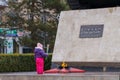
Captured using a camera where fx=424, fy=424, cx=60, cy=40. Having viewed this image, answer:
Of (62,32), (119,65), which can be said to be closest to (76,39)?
(62,32)

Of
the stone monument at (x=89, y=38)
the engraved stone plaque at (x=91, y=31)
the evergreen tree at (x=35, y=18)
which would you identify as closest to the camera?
the stone monument at (x=89, y=38)

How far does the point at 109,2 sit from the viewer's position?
713 inches

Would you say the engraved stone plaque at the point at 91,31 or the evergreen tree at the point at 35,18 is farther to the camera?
the evergreen tree at the point at 35,18

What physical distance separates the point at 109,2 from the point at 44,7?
653 inches

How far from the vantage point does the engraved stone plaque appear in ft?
52.4

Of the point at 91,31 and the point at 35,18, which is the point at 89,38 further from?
the point at 35,18

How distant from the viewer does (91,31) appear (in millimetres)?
16109

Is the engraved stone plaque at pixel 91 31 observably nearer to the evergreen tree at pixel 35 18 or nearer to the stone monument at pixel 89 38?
the stone monument at pixel 89 38

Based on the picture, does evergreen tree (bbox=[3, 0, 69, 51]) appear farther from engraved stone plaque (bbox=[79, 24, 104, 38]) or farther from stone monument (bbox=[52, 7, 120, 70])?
engraved stone plaque (bbox=[79, 24, 104, 38])

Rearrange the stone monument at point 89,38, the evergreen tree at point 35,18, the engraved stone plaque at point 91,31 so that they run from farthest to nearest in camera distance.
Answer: the evergreen tree at point 35,18
the engraved stone plaque at point 91,31
the stone monument at point 89,38

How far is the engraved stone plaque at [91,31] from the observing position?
16.0 metres

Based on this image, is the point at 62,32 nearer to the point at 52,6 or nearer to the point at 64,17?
the point at 64,17

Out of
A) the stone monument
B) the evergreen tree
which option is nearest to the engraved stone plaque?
the stone monument

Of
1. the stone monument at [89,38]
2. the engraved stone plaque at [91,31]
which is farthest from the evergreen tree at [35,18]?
the engraved stone plaque at [91,31]
